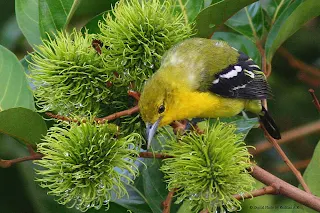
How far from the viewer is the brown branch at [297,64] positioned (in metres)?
3.54

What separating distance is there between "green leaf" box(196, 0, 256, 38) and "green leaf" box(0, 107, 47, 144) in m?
0.72

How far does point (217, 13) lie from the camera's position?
235 cm

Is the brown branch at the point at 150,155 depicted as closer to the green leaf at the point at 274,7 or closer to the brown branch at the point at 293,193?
the brown branch at the point at 293,193

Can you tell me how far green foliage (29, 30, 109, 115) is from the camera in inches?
85.0

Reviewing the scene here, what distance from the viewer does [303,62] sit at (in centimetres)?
381

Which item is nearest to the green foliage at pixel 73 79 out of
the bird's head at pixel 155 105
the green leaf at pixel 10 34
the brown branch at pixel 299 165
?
the bird's head at pixel 155 105

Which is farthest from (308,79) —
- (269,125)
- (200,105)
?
(200,105)

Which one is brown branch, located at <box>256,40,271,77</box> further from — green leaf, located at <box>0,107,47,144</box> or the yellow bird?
green leaf, located at <box>0,107,47,144</box>

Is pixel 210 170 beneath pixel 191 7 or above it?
beneath

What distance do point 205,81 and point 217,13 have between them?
326mm

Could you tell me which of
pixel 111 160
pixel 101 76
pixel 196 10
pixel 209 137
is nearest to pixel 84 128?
pixel 111 160

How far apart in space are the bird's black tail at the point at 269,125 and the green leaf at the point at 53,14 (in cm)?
104

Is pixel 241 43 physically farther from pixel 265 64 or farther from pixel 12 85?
pixel 12 85

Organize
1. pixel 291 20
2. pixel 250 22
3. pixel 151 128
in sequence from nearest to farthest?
pixel 151 128
pixel 291 20
pixel 250 22
